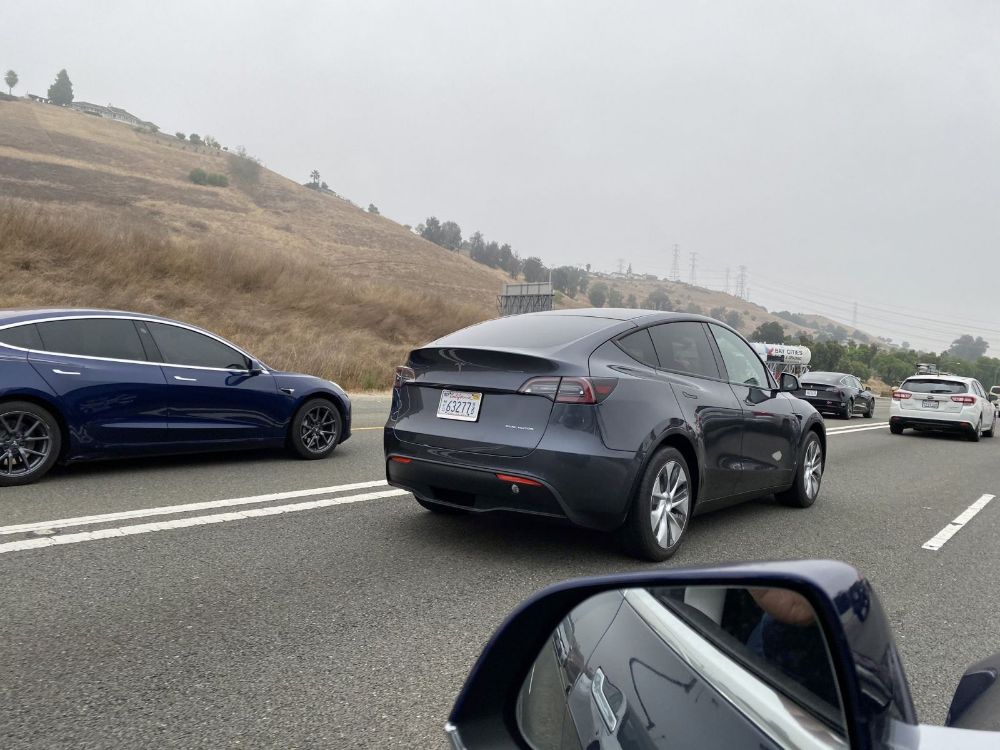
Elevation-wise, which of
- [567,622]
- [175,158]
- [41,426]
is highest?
[175,158]

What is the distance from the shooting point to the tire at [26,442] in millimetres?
6543

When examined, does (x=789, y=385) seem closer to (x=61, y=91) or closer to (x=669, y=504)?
(x=669, y=504)

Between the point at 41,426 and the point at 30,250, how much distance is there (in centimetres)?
2476

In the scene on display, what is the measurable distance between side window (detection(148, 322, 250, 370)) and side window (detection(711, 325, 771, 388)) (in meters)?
4.75

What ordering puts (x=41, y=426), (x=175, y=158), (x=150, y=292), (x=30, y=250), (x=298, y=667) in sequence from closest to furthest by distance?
(x=298, y=667) → (x=41, y=426) → (x=30, y=250) → (x=150, y=292) → (x=175, y=158)

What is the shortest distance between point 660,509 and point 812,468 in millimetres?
2986

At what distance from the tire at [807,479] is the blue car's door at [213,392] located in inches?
199

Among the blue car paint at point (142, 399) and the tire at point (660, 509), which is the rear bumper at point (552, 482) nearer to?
the tire at point (660, 509)

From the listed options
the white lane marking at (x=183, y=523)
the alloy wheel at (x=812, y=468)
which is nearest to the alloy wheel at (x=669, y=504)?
the alloy wheel at (x=812, y=468)

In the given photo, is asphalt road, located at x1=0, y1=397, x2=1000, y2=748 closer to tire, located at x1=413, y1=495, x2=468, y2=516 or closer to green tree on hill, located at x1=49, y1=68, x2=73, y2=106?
tire, located at x1=413, y1=495, x2=468, y2=516

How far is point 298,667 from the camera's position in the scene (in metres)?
3.33

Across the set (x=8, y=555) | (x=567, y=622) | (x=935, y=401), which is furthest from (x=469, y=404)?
(x=935, y=401)

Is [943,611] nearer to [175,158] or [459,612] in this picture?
[459,612]

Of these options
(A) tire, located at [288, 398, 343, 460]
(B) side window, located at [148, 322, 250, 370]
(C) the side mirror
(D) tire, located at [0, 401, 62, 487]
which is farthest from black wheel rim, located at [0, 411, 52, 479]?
(C) the side mirror
